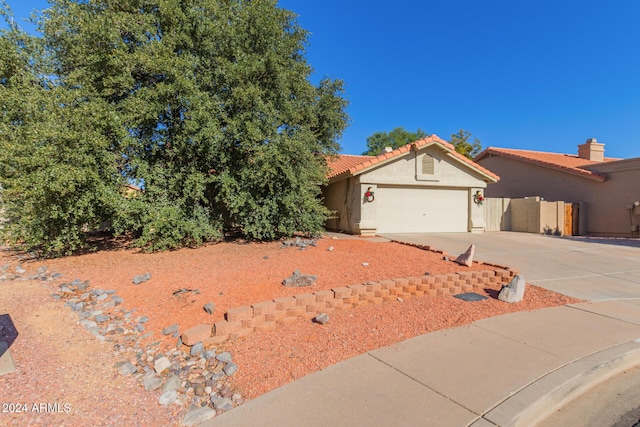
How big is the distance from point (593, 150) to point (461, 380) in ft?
84.2

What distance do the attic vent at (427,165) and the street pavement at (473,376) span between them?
9036 mm

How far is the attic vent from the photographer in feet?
46.0

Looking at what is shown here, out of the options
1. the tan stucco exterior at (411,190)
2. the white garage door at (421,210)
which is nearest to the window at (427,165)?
the tan stucco exterior at (411,190)

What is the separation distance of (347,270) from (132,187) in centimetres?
669

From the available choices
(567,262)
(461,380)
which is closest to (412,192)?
(567,262)

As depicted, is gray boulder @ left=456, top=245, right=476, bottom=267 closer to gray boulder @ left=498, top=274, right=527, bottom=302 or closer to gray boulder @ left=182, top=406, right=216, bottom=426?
gray boulder @ left=498, top=274, right=527, bottom=302

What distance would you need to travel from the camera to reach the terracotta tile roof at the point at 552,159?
17.2 meters

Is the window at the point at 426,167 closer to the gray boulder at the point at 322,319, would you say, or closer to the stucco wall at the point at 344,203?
the stucco wall at the point at 344,203

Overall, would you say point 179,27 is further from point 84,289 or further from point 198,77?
point 84,289

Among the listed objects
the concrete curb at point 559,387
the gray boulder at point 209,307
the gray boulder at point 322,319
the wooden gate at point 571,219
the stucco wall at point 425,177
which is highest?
the stucco wall at point 425,177

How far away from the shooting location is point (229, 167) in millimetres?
9828

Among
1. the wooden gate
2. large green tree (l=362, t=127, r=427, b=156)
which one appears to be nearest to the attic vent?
the wooden gate

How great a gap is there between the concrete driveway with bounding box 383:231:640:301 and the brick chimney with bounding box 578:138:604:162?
12.8 m

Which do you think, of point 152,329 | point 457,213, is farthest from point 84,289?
point 457,213
